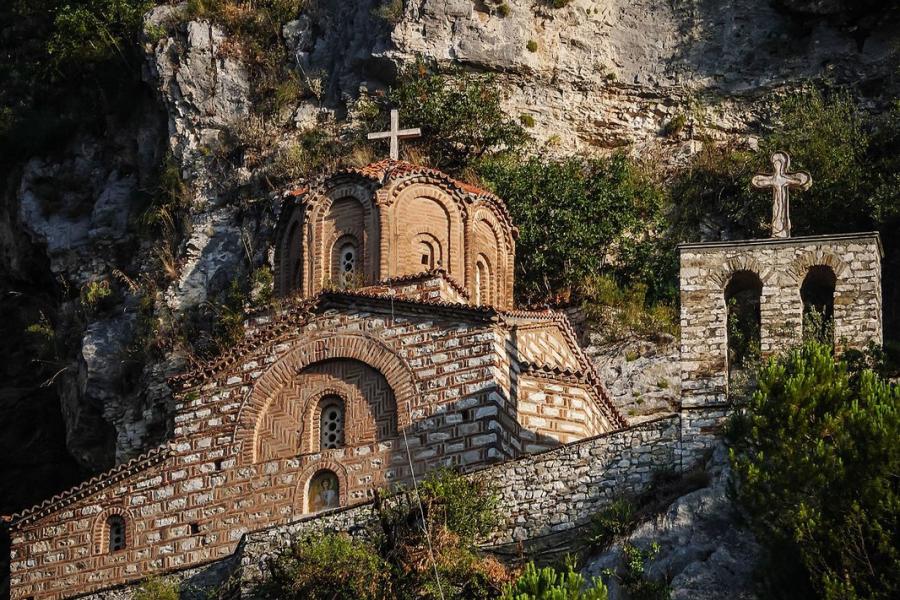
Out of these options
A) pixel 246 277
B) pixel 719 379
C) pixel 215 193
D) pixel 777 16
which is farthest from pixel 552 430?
pixel 777 16

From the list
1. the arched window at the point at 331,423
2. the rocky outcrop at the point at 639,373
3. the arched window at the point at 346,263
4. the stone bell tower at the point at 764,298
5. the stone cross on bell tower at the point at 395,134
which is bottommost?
the arched window at the point at 331,423

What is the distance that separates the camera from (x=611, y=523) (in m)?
29.0

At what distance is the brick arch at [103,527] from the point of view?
3544cm

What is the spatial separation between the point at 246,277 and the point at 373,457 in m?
8.80

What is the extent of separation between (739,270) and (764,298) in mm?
561

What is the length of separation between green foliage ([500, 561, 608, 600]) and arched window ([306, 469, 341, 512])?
8.32m

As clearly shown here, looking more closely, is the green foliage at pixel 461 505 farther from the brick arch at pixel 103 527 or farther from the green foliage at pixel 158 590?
the brick arch at pixel 103 527

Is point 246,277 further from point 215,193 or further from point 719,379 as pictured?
point 719,379

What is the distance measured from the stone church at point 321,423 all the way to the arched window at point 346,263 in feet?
1.18

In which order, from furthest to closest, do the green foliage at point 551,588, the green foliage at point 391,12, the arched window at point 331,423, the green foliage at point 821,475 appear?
1. the green foliage at point 391,12
2. the arched window at point 331,423
3. the green foliage at point 821,475
4. the green foliage at point 551,588

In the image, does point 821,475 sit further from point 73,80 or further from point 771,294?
point 73,80

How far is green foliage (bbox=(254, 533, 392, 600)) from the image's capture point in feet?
97.2

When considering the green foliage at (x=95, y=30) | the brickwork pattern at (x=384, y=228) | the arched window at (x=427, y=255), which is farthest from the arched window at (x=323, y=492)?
the green foliage at (x=95, y=30)

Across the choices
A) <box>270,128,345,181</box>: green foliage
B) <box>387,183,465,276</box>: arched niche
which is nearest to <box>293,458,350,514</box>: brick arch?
<box>387,183,465,276</box>: arched niche
